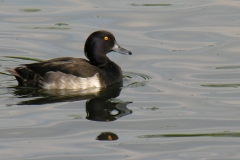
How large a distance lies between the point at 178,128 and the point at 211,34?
6.17 meters

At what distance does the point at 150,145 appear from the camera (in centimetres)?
1026

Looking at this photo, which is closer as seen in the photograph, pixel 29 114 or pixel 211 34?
pixel 29 114

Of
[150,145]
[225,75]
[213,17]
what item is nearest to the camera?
[150,145]

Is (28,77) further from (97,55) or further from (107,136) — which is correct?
(107,136)

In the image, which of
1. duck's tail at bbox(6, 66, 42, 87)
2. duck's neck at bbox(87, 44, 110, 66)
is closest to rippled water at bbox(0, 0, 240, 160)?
duck's tail at bbox(6, 66, 42, 87)

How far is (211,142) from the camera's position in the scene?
10.4 metres

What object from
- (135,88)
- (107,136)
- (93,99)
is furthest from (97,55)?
(107,136)

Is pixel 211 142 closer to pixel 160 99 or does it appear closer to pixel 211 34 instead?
pixel 160 99

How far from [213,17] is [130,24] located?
6.01 feet

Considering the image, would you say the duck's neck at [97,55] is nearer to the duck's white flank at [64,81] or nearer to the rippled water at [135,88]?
the rippled water at [135,88]

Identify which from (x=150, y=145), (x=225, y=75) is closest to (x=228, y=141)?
(x=150, y=145)

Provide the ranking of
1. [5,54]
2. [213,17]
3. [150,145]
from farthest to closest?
[213,17], [5,54], [150,145]

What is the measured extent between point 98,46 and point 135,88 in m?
1.25

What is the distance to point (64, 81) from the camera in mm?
13766
